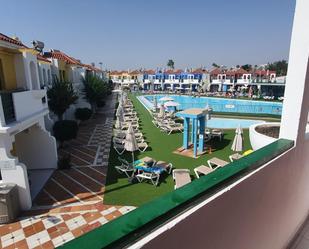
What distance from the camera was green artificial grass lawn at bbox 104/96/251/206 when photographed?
320 inches

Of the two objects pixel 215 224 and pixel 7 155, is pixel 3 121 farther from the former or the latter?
pixel 215 224

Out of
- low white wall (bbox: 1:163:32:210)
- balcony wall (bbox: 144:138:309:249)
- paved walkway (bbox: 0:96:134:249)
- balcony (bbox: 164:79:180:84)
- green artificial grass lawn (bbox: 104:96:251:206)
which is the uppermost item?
balcony (bbox: 164:79:180:84)

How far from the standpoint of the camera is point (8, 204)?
6945 mm

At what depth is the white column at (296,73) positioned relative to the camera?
2781 millimetres

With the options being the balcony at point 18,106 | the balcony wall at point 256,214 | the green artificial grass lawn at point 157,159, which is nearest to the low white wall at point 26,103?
the balcony at point 18,106

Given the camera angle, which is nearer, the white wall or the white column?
the white wall

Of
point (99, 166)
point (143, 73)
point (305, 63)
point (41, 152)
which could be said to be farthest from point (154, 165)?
point (143, 73)

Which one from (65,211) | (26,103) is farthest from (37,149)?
(65,211)

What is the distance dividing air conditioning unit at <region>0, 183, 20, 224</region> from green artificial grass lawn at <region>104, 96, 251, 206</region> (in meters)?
2.81

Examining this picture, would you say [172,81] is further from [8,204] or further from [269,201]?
[269,201]

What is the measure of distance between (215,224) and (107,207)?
20.9 feet

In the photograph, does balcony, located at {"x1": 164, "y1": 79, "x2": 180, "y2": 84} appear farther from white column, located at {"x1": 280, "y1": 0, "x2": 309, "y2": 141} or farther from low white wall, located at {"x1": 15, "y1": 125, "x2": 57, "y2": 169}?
white column, located at {"x1": 280, "y1": 0, "x2": 309, "y2": 141}

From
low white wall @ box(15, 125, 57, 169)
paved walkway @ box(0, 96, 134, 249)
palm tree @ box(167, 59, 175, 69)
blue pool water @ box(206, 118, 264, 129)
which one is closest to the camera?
paved walkway @ box(0, 96, 134, 249)

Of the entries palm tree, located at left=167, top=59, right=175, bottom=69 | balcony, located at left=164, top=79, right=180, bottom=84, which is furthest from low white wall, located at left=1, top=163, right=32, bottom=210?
palm tree, located at left=167, top=59, right=175, bottom=69
